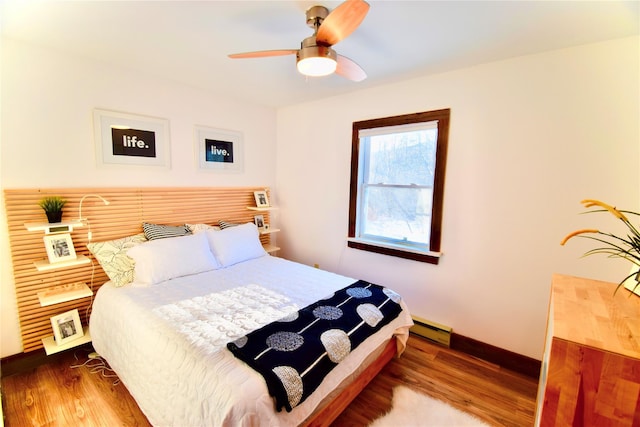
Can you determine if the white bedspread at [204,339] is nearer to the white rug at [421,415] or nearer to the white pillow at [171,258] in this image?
the white pillow at [171,258]

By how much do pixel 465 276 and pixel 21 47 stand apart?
3799mm

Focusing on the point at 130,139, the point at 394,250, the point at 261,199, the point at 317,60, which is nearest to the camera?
the point at 317,60

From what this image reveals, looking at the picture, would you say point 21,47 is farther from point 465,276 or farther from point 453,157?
point 465,276

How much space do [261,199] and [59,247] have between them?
197 centimetres

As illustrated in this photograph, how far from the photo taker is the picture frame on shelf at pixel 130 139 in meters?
2.34

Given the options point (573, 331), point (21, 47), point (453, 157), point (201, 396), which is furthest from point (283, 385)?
point (21, 47)

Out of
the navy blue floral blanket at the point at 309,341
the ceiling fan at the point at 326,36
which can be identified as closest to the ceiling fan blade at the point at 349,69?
the ceiling fan at the point at 326,36

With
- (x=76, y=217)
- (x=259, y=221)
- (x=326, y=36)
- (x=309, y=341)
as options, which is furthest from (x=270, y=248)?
(x=326, y=36)

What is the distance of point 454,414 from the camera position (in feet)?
5.82

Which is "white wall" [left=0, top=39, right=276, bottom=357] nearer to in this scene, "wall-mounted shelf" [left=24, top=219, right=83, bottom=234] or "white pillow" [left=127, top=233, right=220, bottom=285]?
"wall-mounted shelf" [left=24, top=219, right=83, bottom=234]

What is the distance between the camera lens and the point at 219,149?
3189 mm

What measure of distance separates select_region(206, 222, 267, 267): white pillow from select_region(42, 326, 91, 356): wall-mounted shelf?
1.13 metres

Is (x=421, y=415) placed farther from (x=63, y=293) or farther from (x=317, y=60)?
(x=63, y=293)

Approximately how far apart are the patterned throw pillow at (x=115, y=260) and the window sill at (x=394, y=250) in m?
2.07
